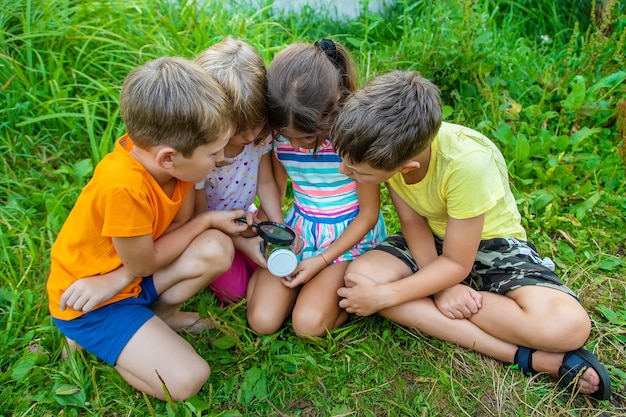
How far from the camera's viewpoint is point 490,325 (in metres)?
1.95

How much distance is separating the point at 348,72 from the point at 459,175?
529 mm

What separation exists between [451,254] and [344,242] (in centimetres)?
41

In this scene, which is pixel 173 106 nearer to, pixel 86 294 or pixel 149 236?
pixel 149 236

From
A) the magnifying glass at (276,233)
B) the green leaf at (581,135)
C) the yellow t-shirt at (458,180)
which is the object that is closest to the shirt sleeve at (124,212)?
the magnifying glass at (276,233)

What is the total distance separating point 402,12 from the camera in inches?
148

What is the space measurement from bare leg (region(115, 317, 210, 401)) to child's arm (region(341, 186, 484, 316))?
1.87ft

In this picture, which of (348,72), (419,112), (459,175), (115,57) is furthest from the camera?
(115,57)

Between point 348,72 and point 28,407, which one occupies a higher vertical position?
point 348,72

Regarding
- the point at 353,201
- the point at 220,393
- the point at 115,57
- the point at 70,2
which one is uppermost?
the point at 70,2

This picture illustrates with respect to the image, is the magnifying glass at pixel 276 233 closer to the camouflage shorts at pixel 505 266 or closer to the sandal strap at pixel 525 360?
the camouflage shorts at pixel 505 266

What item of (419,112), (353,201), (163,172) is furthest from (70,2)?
(419,112)

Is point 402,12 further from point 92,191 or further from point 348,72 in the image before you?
point 92,191

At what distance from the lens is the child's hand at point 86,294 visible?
1.85 metres

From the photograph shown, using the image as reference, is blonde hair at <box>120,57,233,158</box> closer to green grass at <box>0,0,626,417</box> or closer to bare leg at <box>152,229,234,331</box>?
bare leg at <box>152,229,234,331</box>
